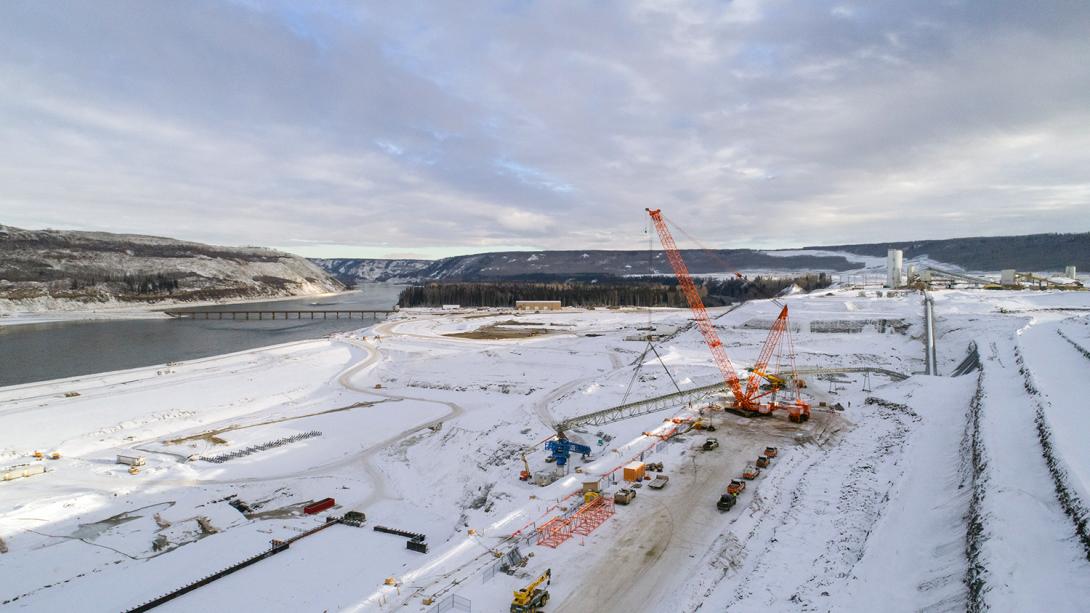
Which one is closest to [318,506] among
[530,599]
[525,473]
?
[525,473]

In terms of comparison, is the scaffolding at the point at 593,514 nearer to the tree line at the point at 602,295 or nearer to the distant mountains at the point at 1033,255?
the tree line at the point at 602,295

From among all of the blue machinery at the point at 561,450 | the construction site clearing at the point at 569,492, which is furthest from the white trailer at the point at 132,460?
the blue machinery at the point at 561,450

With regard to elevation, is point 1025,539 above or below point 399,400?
above

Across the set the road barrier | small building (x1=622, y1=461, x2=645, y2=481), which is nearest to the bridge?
the road barrier

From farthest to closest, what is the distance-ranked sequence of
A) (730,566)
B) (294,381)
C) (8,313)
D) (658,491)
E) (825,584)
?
(8,313), (294,381), (658,491), (730,566), (825,584)

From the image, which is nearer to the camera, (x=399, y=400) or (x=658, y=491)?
(x=658, y=491)

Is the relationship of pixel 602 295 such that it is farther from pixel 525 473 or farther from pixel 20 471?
pixel 20 471

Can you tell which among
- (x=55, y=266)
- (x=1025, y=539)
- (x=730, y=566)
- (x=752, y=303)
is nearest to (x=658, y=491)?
(x=730, y=566)

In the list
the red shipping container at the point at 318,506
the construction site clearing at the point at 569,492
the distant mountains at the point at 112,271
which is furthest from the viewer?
the distant mountains at the point at 112,271

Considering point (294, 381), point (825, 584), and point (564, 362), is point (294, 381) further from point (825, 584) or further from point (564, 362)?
point (825, 584)
